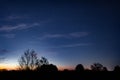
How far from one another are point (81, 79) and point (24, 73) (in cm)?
450

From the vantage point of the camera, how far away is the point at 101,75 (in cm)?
1800

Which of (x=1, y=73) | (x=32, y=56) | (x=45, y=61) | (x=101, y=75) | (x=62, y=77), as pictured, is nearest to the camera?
(x=1, y=73)

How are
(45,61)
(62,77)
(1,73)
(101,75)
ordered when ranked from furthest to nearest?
(45,61), (101,75), (62,77), (1,73)

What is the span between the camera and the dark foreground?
15.2 m

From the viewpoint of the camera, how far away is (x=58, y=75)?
16.5 meters

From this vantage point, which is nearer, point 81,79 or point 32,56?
point 81,79

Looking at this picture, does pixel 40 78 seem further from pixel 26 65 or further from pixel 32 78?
pixel 26 65

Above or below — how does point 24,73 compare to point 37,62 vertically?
below

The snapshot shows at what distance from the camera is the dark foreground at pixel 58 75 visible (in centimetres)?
1523

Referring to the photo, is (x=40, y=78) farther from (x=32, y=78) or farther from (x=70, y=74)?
(x=70, y=74)

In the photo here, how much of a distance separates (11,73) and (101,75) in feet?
24.3

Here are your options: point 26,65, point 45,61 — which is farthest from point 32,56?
point 45,61

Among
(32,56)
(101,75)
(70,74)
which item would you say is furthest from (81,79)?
(32,56)

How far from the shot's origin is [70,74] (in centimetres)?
1703
